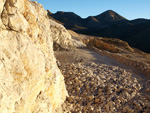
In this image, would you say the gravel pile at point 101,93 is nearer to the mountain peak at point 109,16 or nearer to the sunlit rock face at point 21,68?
the sunlit rock face at point 21,68

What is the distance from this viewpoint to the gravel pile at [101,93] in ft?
14.4

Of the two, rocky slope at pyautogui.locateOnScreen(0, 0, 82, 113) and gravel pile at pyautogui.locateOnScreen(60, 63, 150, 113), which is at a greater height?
rocky slope at pyautogui.locateOnScreen(0, 0, 82, 113)

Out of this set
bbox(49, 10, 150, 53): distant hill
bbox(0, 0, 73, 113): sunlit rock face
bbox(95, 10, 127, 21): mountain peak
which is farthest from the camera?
bbox(95, 10, 127, 21): mountain peak

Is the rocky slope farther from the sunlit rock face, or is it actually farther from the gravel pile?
the gravel pile

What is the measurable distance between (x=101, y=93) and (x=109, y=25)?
64.3 m

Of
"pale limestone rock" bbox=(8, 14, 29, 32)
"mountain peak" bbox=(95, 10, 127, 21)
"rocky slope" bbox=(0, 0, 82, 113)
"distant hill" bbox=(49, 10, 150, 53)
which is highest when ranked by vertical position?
"mountain peak" bbox=(95, 10, 127, 21)

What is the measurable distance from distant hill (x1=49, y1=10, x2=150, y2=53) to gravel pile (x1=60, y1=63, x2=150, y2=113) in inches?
1317

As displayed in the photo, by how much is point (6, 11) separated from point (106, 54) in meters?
9.81

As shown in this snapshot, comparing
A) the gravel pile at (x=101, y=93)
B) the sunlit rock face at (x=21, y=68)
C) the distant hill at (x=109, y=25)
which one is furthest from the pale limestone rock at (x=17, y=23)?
the distant hill at (x=109, y=25)

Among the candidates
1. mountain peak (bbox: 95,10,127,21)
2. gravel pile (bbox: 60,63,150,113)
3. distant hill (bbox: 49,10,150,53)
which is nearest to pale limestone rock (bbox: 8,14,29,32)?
gravel pile (bbox: 60,63,150,113)

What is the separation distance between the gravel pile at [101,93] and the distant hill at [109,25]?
110ft

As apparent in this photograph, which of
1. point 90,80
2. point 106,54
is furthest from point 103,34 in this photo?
point 90,80

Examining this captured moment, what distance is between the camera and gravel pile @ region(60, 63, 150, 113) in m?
4.40

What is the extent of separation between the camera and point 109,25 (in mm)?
65250
